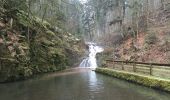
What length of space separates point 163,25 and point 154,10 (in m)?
10.9

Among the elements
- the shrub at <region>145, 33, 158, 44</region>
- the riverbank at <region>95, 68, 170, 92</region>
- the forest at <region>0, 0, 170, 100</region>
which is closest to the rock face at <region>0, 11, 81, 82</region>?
the forest at <region>0, 0, 170, 100</region>

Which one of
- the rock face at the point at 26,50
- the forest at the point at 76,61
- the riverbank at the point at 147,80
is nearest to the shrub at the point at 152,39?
the forest at the point at 76,61

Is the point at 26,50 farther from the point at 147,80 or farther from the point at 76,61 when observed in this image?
the point at 76,61

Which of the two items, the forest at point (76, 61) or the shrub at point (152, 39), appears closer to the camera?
the forest at point (76, 61)

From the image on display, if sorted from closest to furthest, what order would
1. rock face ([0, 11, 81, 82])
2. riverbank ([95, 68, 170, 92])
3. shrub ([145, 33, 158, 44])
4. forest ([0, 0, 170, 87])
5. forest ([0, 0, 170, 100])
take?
1. riverbank ([95, 68, 170, 92])
2. forest ([0, 0, 170, 100])
3. rock face ([0, 11, 81, 82])
4. forest ([0, 0, 170, 87])
5. shrub ([145, 33, 158, 44])

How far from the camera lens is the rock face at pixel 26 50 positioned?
838 inches

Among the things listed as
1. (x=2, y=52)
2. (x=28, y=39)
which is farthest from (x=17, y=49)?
(x=28, y=39)

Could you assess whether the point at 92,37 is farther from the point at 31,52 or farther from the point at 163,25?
the point at 31,52

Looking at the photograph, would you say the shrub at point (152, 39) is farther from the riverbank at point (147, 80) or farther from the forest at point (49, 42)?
the riverbank at point (147, 80)

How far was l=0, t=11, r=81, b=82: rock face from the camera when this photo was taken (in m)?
21.3

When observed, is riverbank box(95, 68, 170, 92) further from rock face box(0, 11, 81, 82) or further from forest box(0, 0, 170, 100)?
rock face box(0, 11, 81, 82)

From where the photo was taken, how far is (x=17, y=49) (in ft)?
75.4

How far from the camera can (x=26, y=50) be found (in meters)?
25.2

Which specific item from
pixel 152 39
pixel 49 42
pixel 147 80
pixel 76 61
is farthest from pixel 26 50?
pixel 76 61
